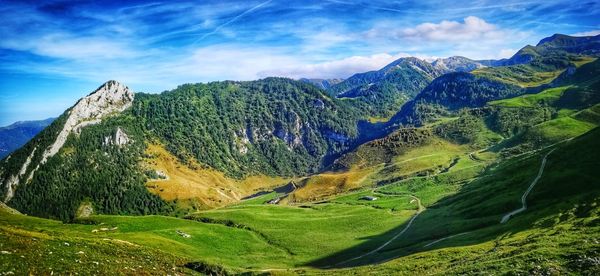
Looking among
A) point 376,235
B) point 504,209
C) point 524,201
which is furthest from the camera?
point 376,235

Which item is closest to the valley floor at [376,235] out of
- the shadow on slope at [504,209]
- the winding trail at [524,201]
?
the shadow on slope at [504,209]

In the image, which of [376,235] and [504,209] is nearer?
[504,209]

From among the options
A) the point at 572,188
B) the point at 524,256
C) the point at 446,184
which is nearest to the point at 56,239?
the point at 524,256

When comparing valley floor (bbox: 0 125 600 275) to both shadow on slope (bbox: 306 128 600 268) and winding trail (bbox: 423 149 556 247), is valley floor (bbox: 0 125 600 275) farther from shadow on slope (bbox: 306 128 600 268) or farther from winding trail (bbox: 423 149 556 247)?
winding trail (bbox: 423 149 556 247)

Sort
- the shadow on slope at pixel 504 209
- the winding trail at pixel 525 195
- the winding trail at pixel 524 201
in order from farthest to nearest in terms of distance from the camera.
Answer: the winding trail at pixel 525 195
the winding trail at pixel 524 201
the shadow on slope at pixel 504 209

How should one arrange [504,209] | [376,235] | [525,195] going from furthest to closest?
[376,235] → [525,195] → [504,209]

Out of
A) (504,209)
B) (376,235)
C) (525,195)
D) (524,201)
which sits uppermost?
(525,195)

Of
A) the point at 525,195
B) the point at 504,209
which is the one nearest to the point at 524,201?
the point at 525,195

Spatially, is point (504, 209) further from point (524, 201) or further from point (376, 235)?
point (376, 235)

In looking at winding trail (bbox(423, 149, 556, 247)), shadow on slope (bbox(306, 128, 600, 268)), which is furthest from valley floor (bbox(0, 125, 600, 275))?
winding trail (bbox(423, 149, 556, 247))

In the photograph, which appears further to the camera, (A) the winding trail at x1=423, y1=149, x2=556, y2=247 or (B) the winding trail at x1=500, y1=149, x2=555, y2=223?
(B) the winding trail at x1=500, y1=149, x2=555, y2=223

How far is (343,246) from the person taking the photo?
10819cm

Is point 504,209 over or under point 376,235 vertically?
over

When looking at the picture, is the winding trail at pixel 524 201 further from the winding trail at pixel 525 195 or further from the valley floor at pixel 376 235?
the valley floor at pixel 376 235
